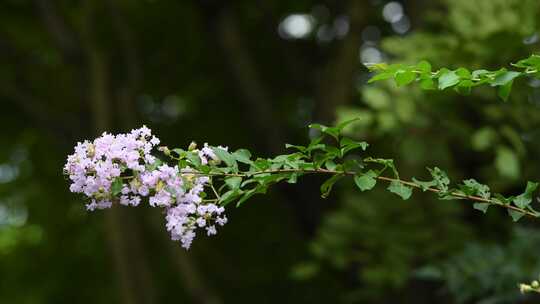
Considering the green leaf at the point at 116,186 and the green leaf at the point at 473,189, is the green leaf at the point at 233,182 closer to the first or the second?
the green leaf at the point at 116,186

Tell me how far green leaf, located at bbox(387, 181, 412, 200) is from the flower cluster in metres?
0.38

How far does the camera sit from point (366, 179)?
5.20ft

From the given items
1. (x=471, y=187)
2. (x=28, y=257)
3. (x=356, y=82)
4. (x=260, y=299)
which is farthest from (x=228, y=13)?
(x=471, y=187)

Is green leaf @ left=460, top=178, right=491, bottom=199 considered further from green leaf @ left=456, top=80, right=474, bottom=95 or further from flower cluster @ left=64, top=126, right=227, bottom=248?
flower cluster @ left=64, top=126, right=227, bottom=248

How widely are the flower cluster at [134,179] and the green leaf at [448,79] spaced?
1.69ft

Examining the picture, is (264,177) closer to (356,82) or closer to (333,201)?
(333,201)

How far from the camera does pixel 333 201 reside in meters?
4.98

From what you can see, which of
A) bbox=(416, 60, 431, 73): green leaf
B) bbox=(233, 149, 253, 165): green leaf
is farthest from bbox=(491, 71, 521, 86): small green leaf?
bbox=(233, 149, 253, 165): green leaf

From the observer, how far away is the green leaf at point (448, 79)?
4.89 feet

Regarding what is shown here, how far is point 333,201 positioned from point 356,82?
1.11 meters

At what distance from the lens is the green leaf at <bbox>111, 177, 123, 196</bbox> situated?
1.47 meters

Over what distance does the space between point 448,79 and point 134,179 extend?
2.20 ft

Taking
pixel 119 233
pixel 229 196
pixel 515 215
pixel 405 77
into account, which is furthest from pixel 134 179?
pixel 119 233

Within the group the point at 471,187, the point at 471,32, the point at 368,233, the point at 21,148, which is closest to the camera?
the point at 471,187
